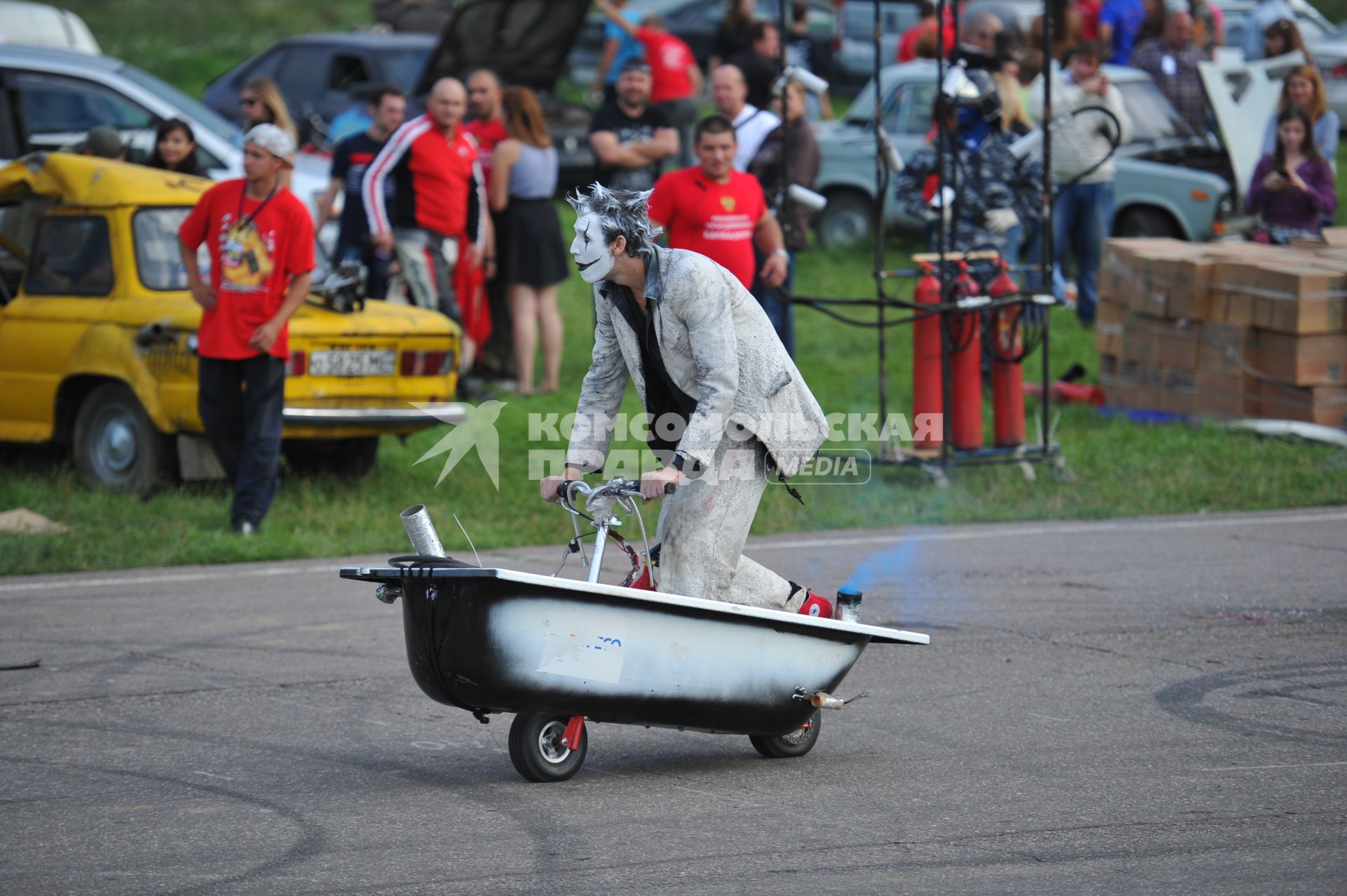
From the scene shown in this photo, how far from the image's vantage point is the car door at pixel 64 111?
14.1 metres

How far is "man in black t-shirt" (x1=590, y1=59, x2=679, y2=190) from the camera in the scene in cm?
1268

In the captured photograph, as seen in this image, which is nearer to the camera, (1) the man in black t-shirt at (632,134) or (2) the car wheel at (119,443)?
(2) the car wheel at (119,443)

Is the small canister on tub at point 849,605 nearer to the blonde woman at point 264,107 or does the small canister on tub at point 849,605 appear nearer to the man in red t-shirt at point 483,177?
the blonde woman at point 264,107

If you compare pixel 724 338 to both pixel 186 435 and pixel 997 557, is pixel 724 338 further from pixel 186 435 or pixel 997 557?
pixel 186 435

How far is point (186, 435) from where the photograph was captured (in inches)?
400

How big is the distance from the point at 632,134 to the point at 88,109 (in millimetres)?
4889

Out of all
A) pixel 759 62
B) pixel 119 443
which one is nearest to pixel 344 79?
pixel 759 62

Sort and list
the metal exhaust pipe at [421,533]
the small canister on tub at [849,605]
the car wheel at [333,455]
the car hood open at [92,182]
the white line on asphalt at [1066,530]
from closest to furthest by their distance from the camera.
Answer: the metal exhaust pipe at [421,533]
the small canister on tub at [849,605]
the white line on asphalt at [1066,530]
the car hood open at [92,182]
the car wheel at [333,455]

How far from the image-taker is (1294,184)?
13.3m

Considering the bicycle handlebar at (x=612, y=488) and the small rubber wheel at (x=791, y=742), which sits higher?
the bicycle handlebar at (x=612, y=488)

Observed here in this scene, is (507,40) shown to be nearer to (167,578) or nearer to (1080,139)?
(1080,139)

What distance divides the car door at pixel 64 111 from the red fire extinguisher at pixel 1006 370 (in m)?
7.14

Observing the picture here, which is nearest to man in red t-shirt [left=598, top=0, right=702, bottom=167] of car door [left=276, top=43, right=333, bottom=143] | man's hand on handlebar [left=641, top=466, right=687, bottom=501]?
car door [left=276, top=43, right=333, bottom=143]

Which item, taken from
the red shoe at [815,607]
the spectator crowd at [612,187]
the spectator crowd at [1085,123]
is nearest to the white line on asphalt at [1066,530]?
the spectator crowd at [1085,123]
